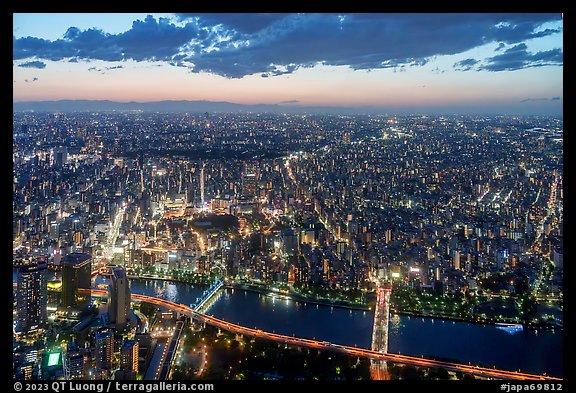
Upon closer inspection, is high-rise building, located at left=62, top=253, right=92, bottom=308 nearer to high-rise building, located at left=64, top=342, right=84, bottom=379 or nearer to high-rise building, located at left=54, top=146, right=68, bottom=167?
high-rise building, located at left=54, top=146, right=68, bottom=167

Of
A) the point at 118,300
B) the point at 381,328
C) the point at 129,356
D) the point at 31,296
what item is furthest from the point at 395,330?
the point at 31,296

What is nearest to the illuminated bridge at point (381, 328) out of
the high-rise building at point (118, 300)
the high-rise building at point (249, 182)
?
the high-rise building at point (118, 300)

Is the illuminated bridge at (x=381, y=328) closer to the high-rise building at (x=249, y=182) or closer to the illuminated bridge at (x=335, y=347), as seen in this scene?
the illuminated bridge at (x=335, y=347)

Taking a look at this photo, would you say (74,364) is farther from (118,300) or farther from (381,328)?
(381,328)

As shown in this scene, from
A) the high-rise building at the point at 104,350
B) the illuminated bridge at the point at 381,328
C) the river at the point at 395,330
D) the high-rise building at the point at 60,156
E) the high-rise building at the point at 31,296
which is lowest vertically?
the river at the point at 395,330
